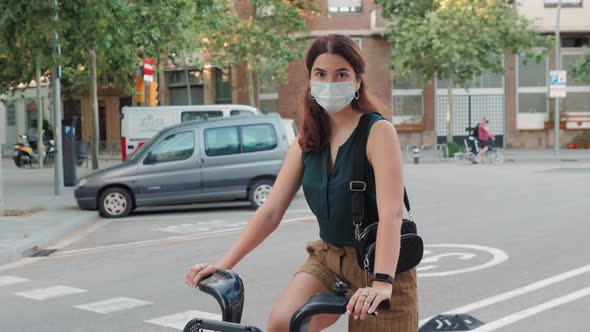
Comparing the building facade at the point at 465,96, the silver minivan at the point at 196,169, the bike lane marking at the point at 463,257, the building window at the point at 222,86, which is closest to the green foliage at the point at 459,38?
the building facade at the point at 465,96

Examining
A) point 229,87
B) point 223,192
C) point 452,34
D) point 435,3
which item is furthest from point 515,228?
point 229,87

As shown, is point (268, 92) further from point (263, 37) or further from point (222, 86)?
point (263, 37)

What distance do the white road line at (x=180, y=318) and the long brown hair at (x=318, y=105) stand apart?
3045 millimetres

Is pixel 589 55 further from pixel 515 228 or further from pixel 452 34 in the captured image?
pixel 515 228

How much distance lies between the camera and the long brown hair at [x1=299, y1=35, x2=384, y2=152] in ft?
8.99

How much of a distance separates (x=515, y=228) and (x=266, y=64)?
87.2 ft

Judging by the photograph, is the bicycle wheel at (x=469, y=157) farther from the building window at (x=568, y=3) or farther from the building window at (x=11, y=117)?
the building window at (x=11, y=117)

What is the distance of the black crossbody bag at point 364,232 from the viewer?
8.78 ft

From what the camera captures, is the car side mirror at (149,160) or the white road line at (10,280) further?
the car side mirror at (149,160)

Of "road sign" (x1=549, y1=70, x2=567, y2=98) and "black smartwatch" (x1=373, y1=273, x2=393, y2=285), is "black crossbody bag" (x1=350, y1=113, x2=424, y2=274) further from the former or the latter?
"road sign" (x1=549, y1=70, x2=567, y2=98)

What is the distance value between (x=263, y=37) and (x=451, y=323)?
1338 inches

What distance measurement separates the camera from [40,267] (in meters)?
8.66

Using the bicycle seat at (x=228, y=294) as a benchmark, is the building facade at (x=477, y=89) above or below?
above

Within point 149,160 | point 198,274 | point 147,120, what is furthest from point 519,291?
point 147,120
